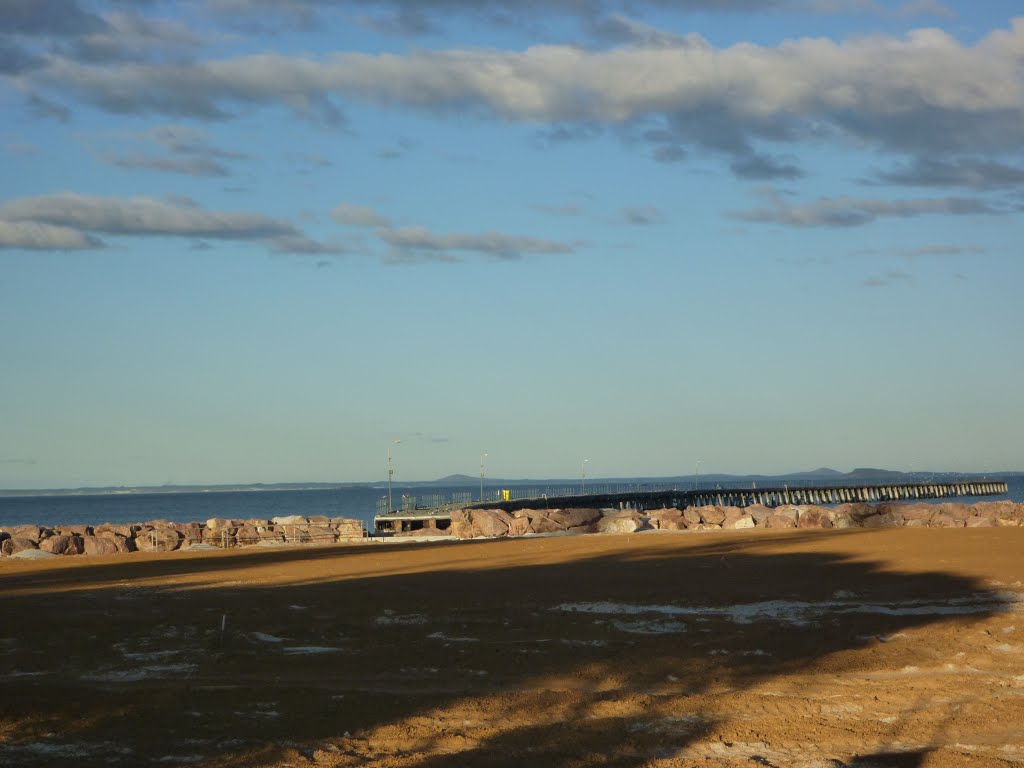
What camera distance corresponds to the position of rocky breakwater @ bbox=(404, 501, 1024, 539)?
60062mm

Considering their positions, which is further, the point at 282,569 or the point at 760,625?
the point at 282,569

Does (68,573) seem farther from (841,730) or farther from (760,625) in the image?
(841,730)

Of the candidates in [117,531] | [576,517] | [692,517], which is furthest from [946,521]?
[117,531]

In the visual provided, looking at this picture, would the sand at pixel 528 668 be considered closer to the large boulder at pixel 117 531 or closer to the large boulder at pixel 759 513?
the large boulder at pixel 117 531

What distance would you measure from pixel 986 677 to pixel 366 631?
10.5 metres

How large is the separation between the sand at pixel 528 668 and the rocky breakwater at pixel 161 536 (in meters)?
20.0

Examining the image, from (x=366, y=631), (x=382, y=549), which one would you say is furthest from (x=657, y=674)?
(x=382, y=549)

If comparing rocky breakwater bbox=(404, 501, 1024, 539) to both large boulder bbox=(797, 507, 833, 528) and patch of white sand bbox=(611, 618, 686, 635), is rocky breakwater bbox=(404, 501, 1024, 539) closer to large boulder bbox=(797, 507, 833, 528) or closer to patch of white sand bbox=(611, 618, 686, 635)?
large boulder bbox=(797, 507, 833, 528)

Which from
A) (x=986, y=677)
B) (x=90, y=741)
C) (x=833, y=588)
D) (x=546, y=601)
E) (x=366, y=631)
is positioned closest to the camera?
(x=90, y=741)

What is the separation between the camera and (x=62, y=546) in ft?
173

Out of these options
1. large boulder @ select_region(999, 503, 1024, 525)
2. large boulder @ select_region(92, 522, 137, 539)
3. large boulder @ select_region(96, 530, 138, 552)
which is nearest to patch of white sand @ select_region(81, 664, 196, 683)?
large boulder @ select_region(96, 530, 138, 552)

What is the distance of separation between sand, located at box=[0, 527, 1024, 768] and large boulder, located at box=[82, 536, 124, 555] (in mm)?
19346

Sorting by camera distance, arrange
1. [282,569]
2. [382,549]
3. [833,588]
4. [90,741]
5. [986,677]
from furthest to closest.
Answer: [382,549], [282,569], [833,588], [986,677], [90,741]

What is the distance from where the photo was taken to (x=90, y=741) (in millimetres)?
13453
